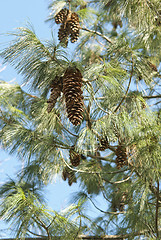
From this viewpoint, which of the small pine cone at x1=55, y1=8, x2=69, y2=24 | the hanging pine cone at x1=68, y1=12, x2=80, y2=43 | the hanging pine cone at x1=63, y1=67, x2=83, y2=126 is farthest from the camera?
the small pine cone at x1=55, y1=8, x2=69, y2=24

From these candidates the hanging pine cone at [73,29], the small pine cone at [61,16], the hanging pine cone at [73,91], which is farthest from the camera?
the small pine cone at [61,16]

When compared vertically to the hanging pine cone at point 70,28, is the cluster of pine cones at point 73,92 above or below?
below

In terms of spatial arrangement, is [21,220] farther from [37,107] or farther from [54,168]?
[37,107]

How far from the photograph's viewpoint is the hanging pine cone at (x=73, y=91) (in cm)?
158

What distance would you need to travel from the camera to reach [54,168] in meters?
2.17

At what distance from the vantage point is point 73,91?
5.19ft

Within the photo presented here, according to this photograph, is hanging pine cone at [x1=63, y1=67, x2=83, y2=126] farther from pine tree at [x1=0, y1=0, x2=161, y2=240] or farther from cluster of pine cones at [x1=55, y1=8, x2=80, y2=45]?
cluster of pine cones at [x1=55, y1=8, x2=80, y2=45]

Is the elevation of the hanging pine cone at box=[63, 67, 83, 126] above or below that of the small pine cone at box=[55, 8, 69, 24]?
below

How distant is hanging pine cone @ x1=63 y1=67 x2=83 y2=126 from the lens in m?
1.58

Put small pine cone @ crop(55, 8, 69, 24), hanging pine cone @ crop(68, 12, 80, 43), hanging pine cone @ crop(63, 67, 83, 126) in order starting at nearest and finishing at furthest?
hanging pine cone @ crop(63, 67, 83, 126) < hanging pine cone @ crop(68, 12, 80, 43) < small pine cone @ crop(55, 8, 69, 24)

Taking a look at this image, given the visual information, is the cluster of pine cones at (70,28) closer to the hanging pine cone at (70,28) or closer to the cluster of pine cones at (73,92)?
the hanging pine cone at (70,28)

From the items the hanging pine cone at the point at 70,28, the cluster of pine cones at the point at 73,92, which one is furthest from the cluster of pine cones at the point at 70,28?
the cluster of pine cones at the point at 73,92

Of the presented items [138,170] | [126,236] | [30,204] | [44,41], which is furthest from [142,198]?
[44,41]

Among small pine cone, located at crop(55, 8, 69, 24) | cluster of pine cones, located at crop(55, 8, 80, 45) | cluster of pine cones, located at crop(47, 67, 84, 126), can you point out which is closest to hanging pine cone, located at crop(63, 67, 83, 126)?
cluster of pine cones, located at crop(47, 67, 84, 126)
